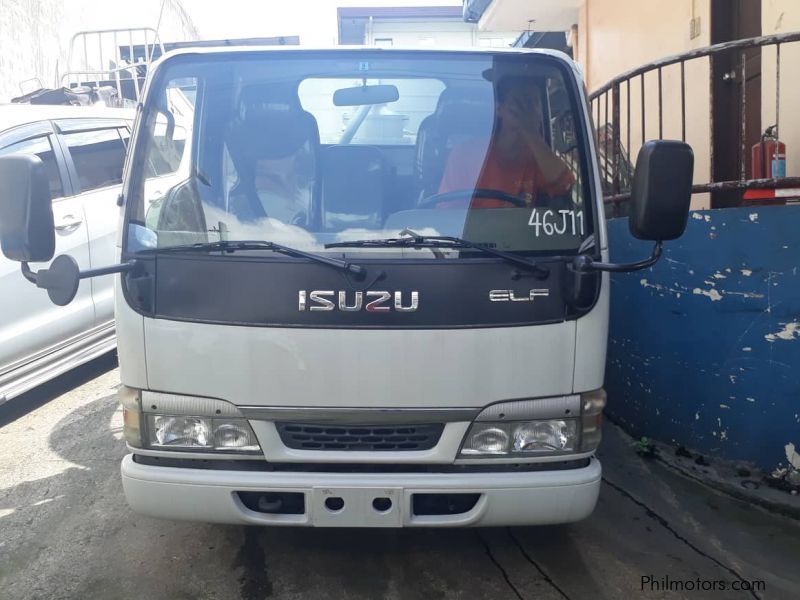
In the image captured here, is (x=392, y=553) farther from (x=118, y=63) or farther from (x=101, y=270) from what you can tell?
(x=118, y=63)

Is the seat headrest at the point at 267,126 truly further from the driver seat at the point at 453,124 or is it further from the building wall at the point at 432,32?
the building wall at the point at 432,32

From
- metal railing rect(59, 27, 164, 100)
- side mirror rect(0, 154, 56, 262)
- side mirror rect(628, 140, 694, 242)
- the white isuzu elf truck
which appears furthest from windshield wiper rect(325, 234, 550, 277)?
metal railing rect(59, 27, 164, 100)

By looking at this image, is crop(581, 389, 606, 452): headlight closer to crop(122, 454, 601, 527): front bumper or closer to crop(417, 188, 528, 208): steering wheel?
crop(122, 454, 601, 527): front bumper

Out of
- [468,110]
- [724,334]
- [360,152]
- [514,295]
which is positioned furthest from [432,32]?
[514,295]

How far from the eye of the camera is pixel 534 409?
292cm

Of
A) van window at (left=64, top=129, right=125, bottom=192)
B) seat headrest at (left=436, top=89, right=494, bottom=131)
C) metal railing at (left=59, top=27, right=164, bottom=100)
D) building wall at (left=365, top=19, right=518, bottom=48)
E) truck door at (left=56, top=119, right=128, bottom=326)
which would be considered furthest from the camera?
building wall at (left=365, top=19, right=518, bottom=48)

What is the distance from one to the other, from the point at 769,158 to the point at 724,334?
139 cm

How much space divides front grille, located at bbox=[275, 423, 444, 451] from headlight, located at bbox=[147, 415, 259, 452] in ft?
0.45

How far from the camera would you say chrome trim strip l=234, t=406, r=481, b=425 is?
9.41 feet

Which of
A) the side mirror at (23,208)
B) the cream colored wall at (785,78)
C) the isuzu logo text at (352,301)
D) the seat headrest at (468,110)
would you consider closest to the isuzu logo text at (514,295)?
the isuzu logo text at (352,301)

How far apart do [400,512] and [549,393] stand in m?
0.72

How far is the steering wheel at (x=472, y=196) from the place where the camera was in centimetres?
304

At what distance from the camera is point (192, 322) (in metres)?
2.87

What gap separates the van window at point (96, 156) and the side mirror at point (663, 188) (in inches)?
172
